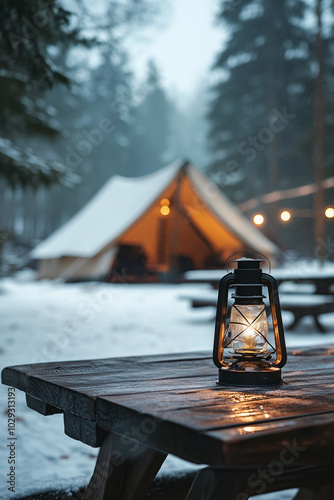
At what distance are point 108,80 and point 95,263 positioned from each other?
52.7ft

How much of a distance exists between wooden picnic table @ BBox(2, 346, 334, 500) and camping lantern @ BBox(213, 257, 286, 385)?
0.04 metres

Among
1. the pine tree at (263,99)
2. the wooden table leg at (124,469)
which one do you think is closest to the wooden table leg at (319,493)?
the wooden table leg at (124,469)

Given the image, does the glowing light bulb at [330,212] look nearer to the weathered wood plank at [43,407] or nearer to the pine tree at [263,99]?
the weathered wood plank at [43,407]

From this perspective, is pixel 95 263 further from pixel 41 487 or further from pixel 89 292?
pixel 41 487

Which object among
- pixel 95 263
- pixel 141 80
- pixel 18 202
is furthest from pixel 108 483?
pixel 18 202

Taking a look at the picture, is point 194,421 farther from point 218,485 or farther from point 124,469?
point 124,469

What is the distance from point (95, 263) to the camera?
10.8 meters

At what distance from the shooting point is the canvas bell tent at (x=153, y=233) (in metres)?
10.9

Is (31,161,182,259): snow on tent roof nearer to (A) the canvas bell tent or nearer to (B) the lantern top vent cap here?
(A) the canvas bell tent

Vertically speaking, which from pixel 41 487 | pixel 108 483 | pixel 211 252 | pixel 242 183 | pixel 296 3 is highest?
pixel 296 3

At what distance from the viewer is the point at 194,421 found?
99 centimetres

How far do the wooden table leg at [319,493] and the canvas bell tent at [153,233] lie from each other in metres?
8.73

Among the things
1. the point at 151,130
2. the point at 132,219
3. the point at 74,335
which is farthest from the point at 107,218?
the point at 151,130

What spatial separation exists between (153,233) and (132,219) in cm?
268
